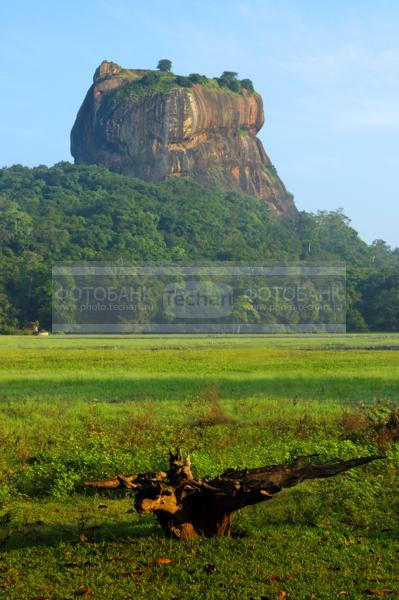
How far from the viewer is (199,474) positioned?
11.0 meters

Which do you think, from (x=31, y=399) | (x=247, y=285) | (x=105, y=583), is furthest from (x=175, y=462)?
(x=247, y=285)

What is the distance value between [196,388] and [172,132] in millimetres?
134546

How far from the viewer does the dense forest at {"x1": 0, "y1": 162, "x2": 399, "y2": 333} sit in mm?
87562

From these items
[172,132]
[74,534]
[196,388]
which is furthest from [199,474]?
[172,132]

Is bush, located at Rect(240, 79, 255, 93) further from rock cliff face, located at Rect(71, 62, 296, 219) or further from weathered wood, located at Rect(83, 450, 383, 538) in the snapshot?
weathered wood, located at Rect(83, 450, 383, 538)

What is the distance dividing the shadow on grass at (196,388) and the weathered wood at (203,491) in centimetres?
1202

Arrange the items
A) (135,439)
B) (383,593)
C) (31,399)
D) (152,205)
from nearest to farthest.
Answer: (383,593) → (135,439) → (31,399) → (152,205)

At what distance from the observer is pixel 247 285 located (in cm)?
8850

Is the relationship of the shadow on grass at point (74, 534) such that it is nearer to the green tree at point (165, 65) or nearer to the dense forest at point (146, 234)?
the dense forest at point (146, 234)

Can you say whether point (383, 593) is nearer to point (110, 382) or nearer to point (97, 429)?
point (97, 429)

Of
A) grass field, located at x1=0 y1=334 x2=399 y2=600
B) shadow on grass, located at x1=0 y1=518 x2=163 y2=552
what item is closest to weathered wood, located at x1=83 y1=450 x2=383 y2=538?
grass field, located at x1=0 y1=334 x2=399 y2=600

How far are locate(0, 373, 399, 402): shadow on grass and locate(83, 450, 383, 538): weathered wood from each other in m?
12.0

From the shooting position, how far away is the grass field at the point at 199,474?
771cm

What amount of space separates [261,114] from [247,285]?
92.9m
